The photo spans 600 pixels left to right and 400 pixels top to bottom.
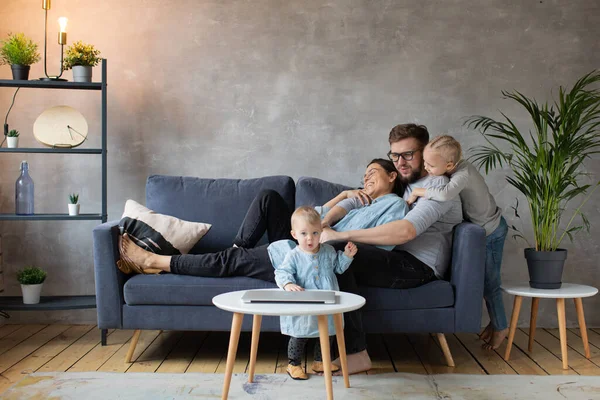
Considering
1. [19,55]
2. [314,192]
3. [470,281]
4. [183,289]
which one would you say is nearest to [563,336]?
[470,281]

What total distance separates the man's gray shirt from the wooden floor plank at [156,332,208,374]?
3.85 feet

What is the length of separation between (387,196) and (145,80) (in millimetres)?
1748

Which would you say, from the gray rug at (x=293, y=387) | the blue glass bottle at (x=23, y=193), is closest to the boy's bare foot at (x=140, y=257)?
the gray rug at (x=293, y=387)

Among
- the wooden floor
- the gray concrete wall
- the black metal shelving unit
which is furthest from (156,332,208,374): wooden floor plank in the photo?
the gray concrete wall

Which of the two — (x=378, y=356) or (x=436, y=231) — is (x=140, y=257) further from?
(x=436, y=231)

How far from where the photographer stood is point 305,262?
9.16 feet

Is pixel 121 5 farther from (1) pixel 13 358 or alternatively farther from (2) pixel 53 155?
(1) pixel 13 358

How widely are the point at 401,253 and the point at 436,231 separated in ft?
0.69

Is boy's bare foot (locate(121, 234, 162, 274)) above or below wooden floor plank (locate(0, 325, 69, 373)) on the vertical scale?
above

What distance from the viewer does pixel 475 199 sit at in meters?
3.30

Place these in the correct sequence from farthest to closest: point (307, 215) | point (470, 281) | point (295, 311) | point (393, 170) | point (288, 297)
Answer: point (393, 170) → point (470, 281) → point (307, 215) → point (288, 297) → point (295, 311)

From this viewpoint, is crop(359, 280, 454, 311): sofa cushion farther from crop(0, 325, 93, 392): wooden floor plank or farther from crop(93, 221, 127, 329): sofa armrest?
crop(0, 325, 93, 392): wooden floor plank

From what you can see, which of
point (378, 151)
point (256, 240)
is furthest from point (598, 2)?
point (256, 240)

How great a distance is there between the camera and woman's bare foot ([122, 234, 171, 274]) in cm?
321
